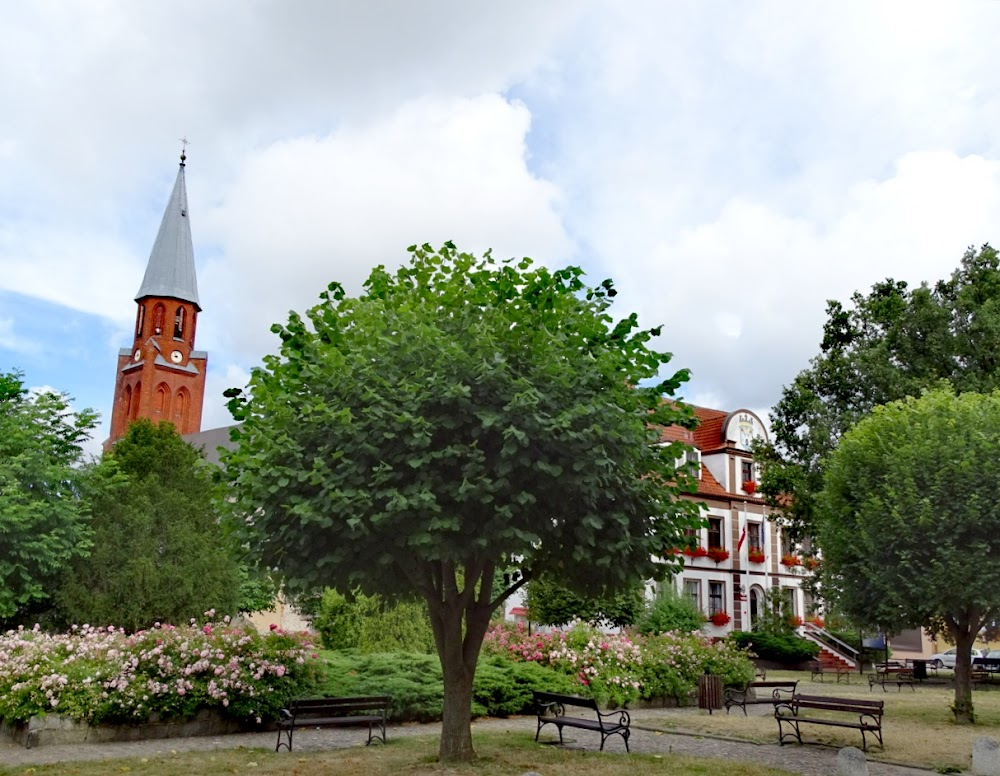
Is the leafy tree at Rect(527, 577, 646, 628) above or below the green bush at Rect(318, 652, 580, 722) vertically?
above

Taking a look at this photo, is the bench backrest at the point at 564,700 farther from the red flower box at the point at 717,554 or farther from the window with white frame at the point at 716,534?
the window with white frame at the point at 716,534

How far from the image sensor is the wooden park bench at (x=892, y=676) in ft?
96.2

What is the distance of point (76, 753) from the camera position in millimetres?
12961

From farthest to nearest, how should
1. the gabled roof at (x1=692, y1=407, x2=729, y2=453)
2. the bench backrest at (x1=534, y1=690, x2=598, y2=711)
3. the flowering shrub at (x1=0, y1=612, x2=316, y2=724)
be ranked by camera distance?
the gabled roof at (x1=692, y1=407, x2=729, y2=453), the flowering shrub at (x1=0, y1=612, x2=316, y2=724), the bench backrest at (x1=534, y1=690, x2=598, y2=711)

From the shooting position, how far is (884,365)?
1245 inches

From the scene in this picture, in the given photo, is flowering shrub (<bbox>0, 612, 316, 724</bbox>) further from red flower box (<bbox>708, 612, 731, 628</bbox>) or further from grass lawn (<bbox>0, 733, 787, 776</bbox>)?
red flower box (<bbox>708, 612, 731, 628</bbox>)

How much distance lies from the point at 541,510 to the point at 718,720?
390 inches

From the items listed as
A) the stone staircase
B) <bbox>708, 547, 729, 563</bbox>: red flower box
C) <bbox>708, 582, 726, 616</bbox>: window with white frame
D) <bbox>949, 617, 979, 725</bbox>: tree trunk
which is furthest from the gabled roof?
<bbox>949, 617, 979, 725</bbox>: tree trunk

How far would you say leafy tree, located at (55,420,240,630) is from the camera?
75.2ft

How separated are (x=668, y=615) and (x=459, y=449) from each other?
24899 mm

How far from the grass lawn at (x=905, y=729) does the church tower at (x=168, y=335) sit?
72.6m

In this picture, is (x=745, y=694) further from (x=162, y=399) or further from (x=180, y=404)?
(x=180, y=404)

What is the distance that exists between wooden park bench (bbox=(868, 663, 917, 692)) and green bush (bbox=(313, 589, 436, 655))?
50.0 ft

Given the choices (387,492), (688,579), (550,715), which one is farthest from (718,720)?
(688,579)
